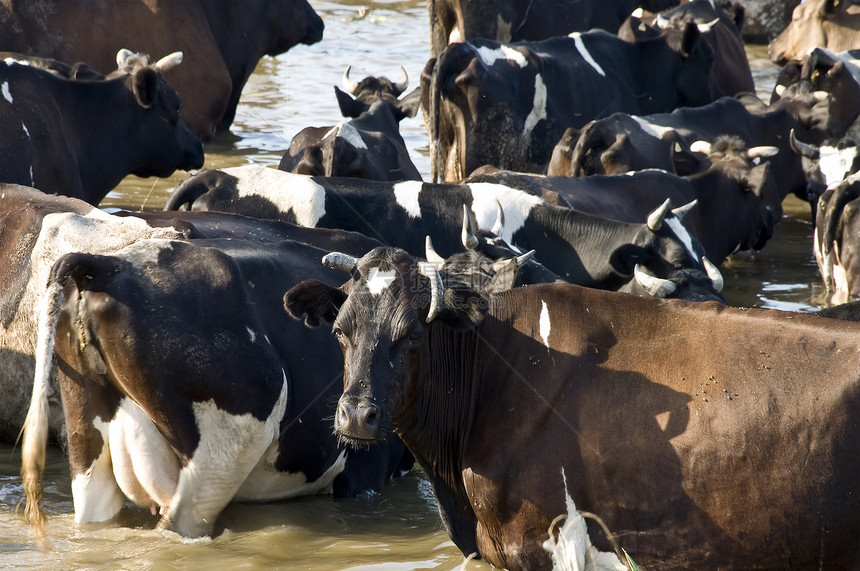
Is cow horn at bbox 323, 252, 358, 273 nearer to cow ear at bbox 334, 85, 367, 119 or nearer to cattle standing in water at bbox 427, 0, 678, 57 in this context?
cow ear at bbox 334, 85, 367, 119

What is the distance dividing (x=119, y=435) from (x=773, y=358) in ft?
9.34

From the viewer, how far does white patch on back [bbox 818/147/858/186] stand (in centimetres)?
Result: 1123

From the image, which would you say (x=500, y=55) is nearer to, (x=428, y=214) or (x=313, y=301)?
(x=428, y=214)

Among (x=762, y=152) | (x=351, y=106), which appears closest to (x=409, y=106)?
(x=351, y=106)

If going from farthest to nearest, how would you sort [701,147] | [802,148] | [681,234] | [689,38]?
[689,38]
[802,148]
[701,147]
[681,234]

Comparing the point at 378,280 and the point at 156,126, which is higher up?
the point at 378,280

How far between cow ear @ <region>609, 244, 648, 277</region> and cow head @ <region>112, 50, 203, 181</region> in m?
4.51

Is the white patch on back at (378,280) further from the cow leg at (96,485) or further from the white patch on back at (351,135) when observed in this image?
the white patch on back at (351,135)

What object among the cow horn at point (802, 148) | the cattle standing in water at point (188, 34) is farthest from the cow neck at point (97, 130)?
the cow horn at point (802, 148)

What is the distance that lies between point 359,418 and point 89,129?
19.7ft

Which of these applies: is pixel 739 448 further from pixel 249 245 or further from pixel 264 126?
pixel 264 126

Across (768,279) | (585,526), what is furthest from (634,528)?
(768,279)

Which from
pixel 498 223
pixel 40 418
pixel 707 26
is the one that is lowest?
pixel 40 418

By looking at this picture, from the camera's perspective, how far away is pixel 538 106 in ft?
37.1
